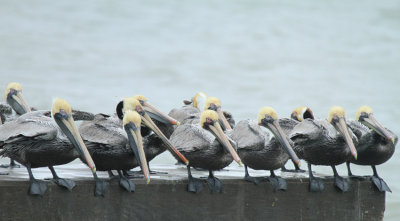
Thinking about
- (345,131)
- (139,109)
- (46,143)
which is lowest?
(345,131)

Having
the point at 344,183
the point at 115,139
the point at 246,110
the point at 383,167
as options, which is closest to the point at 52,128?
the point at 115,139

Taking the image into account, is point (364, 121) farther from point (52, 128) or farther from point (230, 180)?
point (52, 128)

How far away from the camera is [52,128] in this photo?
18.3ft

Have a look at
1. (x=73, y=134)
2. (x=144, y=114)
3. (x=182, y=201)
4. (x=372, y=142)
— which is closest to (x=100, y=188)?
(x=73, y=134)

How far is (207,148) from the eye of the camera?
6.07 meters

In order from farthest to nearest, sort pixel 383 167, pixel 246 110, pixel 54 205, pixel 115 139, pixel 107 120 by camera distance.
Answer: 1. pixel 246 110
2. pixel 383 167
3. pixel 107 120
4. pixel 115 139
5. pixel 54 205

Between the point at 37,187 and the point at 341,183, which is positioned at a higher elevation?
the point at 37,187

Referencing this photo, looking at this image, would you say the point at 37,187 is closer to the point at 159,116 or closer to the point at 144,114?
the point at 144,114

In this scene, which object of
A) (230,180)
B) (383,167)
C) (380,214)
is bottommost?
(383,167)

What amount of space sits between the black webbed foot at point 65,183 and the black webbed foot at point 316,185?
Result: 7.05 feet

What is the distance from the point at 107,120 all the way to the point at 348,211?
2.31 meters

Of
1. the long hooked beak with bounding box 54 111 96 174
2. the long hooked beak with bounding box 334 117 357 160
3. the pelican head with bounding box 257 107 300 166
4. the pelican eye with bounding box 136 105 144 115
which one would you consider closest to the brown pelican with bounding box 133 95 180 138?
the pelican eye with bounding box 136 105 144 115

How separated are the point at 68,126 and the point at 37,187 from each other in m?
0.64

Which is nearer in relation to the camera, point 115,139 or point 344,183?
point 115,139
